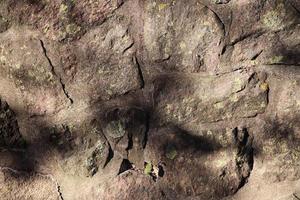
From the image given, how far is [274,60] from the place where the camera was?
163cm

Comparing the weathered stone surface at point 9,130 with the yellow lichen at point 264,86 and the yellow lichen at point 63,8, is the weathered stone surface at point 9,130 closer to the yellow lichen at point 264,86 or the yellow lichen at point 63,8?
the yellow lichen at point 63,8

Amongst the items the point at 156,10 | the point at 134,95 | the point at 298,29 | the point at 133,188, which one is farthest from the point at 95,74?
the point at 298,29

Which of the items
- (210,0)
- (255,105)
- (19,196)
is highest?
(210,0)

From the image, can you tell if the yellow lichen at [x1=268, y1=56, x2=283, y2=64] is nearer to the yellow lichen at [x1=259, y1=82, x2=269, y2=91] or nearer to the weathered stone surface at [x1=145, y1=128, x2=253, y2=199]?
the yellow lichen at [x1=259, y1=82, x2=269, y2=91]

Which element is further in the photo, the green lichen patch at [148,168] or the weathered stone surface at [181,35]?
the green lichen patch at [148,168]

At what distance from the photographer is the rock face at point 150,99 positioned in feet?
5.23

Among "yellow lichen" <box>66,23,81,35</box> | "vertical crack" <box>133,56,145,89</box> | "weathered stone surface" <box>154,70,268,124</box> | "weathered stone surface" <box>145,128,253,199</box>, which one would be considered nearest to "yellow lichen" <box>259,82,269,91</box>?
"weathered stone surface" <box>154,70,268,124</box>

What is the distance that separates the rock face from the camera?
5.23ft

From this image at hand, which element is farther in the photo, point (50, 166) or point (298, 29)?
point (50, 166)

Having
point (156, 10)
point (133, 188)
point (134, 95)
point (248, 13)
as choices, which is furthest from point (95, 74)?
point (248, 13)

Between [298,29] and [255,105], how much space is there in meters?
0.28

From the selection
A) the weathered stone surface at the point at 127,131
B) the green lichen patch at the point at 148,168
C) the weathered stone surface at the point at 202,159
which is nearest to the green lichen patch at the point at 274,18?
the weathered stone surface at the point at 202,159

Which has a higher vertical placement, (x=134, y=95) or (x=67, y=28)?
(x=67, y=28)

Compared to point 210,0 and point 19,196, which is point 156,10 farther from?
point 19,196
